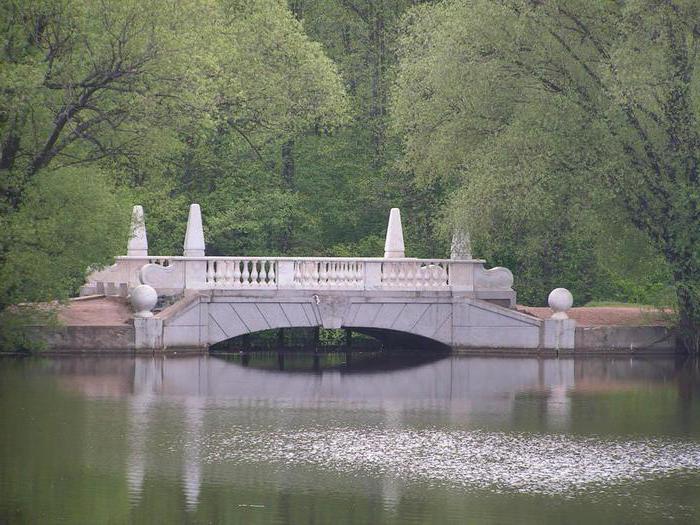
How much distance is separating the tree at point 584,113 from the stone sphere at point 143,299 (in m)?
7.82

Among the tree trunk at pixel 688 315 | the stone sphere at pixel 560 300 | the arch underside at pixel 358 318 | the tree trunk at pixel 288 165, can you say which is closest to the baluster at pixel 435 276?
the arch underside at pixel 358 318

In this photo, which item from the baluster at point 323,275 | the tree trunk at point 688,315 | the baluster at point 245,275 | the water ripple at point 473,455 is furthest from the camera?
the baluster at point 323,275

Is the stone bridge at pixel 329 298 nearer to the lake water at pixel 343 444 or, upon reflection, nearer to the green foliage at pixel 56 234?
the lake water at pixel 343 444

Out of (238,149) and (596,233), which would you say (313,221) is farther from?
(596,233)

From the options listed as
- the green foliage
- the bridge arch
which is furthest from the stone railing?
the green foliage

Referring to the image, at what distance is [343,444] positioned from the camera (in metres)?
22.8

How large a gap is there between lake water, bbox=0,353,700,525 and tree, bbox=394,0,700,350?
3927 mm

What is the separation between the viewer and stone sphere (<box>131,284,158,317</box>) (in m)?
35.2

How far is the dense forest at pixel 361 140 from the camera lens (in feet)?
101

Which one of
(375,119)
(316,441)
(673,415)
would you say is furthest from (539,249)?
(316,441)

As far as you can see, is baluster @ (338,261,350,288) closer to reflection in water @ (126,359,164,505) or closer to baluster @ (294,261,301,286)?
baluster @ (294,261,301,286)

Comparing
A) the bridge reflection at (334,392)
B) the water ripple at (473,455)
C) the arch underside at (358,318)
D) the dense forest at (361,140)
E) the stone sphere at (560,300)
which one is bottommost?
the water ripple at (473,455)

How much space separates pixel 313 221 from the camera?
45.9 m

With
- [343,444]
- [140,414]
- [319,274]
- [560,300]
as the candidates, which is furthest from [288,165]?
[343,444]
